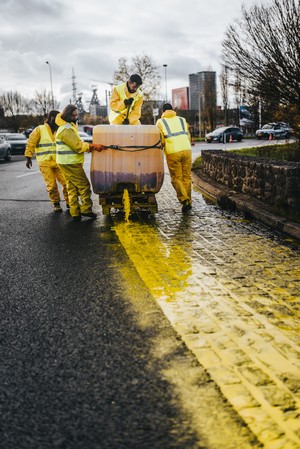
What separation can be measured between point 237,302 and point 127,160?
3.88 m

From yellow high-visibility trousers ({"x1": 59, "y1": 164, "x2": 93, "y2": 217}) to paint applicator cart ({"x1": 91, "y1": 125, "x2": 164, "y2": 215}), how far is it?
732mm

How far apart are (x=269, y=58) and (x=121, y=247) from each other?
9.66 meters

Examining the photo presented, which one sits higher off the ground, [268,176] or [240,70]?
[240,70]

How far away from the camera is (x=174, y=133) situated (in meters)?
8.77

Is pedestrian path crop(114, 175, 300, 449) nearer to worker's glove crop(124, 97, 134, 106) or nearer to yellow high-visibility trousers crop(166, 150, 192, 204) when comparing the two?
yellow high-visibility trousers crop(166, 150, 192, 204)

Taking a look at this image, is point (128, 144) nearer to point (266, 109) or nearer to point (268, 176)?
point (268, 176)

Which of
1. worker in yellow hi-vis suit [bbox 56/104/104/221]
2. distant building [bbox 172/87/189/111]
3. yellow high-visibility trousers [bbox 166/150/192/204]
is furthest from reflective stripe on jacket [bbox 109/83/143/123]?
distant building [bbox 172/87/189/111]

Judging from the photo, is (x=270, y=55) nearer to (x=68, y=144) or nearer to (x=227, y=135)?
(x=68, y=144)

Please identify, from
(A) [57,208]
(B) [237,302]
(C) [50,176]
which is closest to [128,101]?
(C) [50,176]

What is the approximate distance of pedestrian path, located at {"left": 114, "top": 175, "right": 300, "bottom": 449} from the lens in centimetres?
272

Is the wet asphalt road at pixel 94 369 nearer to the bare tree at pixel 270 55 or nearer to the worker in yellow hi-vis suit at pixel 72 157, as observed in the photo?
the worker in yellow hi-vis suit at pixel 72 157

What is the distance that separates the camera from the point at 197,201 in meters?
10.5

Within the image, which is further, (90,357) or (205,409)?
(90,357)

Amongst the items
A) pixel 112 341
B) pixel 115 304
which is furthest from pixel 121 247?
pixel 112 341
